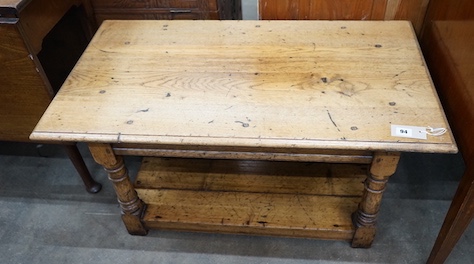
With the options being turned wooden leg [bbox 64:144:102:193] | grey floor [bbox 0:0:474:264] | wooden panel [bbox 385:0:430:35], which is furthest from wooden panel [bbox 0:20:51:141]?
wooden panel [bbox 385:0:430:35]

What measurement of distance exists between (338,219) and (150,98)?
70cm

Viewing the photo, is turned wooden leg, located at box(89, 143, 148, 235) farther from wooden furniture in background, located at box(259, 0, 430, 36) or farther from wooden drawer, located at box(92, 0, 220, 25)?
wooden furniture in background, located at box(259, 0, 430, 36)

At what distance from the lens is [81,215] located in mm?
1562

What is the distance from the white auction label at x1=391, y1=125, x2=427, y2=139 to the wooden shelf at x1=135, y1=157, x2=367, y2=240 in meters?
0.44

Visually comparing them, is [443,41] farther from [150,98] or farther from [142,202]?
[142,202]

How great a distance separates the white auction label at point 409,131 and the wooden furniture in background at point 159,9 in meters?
0.75

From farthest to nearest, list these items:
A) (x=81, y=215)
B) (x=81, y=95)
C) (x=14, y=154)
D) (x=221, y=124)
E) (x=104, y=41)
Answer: (x=14, y=154)
(x=81, y=215)
(x=104, y=41)
(x=81, y=95)
(x=221, y=124)

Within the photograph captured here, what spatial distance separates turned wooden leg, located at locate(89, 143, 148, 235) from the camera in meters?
1.15

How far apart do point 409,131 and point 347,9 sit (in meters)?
0.59

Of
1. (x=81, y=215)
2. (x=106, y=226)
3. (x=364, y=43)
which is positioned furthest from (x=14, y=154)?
(x=364, y=43)

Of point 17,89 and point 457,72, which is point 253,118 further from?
point 17,89

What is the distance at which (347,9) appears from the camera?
1.43m

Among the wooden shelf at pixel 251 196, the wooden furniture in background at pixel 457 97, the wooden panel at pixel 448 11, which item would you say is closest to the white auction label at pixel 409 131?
the wooden furniture in background at pixel 457 97

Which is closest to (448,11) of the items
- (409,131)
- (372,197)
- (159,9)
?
(409,131)
